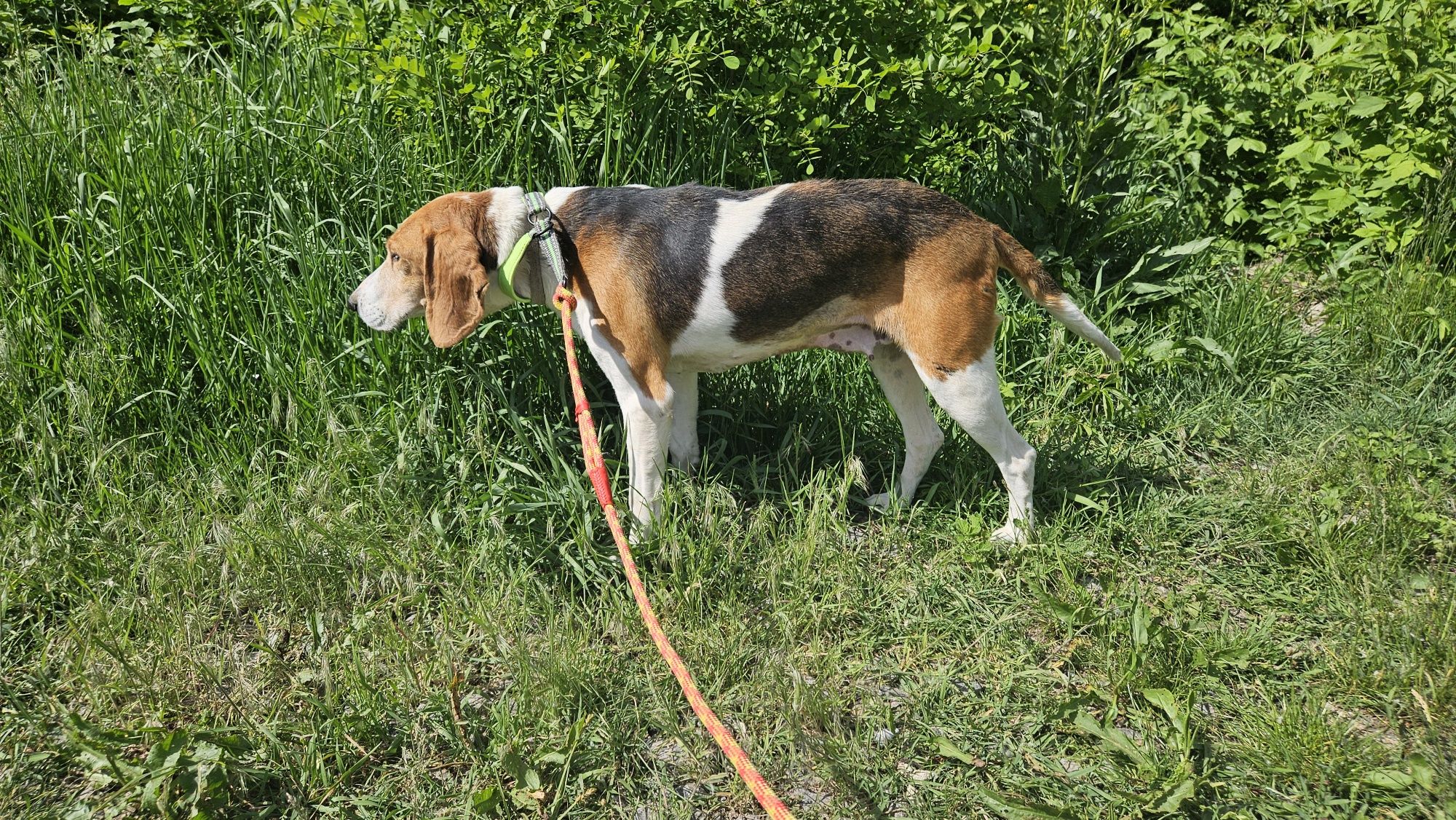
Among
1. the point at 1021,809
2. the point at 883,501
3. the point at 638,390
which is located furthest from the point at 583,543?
the point at 1021,809

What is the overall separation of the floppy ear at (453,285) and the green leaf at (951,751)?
1985 millimetres

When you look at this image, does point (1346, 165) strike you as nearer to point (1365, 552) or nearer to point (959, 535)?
point (1365, 552)

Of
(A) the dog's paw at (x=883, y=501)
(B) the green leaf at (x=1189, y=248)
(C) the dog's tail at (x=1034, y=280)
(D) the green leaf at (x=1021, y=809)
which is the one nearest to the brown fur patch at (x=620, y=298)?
(A) the dog's paw at (x=883, y=501)

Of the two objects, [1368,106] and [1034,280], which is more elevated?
[1368,106]

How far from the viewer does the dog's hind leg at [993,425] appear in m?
3.63

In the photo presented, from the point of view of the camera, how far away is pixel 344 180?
4.54 meters

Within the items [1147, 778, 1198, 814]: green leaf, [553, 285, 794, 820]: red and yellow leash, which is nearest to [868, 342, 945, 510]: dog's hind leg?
[553, 285, 794, 820]: red and yellow leash

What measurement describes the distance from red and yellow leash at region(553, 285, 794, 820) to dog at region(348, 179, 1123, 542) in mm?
271

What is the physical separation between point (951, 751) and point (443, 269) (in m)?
2.21

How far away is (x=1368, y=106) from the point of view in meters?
5.03

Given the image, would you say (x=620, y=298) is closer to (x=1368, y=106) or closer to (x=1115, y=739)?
(x=1115, y=739)

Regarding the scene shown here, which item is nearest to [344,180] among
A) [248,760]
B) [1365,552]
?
[248,760]

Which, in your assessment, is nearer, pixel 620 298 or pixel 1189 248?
pixel 620 298

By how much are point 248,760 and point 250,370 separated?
5.87 feet
